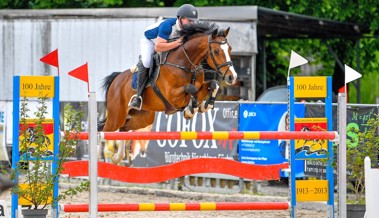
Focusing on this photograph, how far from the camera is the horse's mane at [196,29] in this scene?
1089 cm

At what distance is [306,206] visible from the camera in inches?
514

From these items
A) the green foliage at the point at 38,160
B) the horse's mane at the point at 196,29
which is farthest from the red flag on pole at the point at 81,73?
the horse's mane at the point at 196,29

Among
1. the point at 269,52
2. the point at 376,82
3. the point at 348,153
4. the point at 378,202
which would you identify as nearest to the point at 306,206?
the point at 348,153

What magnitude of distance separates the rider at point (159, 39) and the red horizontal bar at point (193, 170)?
3.24ft

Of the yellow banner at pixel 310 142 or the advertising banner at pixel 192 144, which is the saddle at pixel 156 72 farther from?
the advertising banner at pixel 192 144

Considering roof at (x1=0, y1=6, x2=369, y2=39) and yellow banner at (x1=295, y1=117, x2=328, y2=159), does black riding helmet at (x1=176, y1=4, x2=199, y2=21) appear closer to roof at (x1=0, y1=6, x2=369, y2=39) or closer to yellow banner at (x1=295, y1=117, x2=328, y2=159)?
yellow banner at (x1=295, y1=117, x2=328, y2=159)

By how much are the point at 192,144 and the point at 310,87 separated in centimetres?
574

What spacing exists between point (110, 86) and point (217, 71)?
2.37 meters

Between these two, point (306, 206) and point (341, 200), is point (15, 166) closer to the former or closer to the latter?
point (341, 200)

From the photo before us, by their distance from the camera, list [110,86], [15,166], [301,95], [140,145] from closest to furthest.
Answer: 1. [15,166]
2. [301,95]
3. [110,86]
4. [140,145]

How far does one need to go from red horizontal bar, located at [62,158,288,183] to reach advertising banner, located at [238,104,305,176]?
178 cm

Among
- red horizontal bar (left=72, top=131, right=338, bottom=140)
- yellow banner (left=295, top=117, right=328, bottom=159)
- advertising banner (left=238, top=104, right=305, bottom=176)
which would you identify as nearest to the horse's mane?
yellow banner (left=295, top=117, right=328, bottom=159)

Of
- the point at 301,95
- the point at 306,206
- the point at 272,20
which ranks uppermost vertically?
the point at 272,20

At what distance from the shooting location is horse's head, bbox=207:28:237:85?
10031 millimetres
